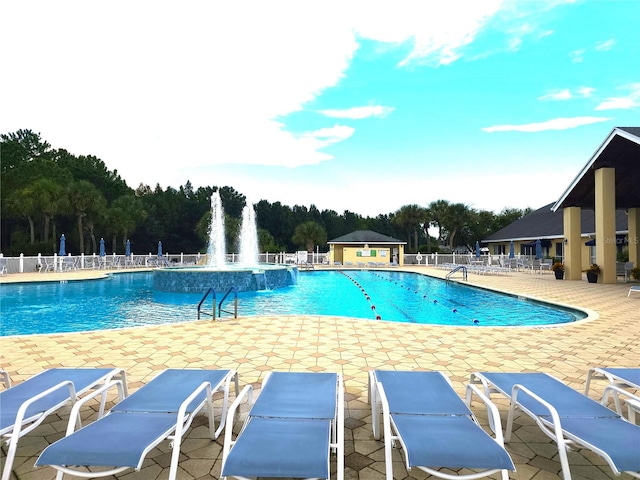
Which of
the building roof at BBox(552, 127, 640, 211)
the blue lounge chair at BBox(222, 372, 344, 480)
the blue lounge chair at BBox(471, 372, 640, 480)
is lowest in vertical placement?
the blue lounge chair at BBox(471, 372, 640, 480)

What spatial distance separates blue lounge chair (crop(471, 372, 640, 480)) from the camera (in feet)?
7.93

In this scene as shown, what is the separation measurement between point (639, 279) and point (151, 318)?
21.5 metres

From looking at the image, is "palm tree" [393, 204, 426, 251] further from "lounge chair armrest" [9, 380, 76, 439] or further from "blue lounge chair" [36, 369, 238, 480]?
"lounge chair armrest" [9, 380, 76, 439]

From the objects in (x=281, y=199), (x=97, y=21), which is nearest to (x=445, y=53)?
(x=97, y=21)

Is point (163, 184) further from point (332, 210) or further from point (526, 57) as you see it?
point (526, 57)

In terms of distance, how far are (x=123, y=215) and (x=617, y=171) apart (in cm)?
4165

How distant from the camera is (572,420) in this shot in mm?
2877

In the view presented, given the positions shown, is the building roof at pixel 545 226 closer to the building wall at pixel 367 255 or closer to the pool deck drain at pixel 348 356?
the building wall at pixel 367 255

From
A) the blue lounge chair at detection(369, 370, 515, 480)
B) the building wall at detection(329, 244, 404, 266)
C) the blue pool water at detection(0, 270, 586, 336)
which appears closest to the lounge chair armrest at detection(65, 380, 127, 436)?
the blue lounge chair at detection(369, 370, 515, 480)

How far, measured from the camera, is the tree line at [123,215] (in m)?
34.4

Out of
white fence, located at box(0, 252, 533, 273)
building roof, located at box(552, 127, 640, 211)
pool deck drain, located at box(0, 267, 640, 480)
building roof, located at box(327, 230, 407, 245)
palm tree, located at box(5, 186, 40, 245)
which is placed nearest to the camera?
pool deck drain, located at box(0, 267, 640, 480)

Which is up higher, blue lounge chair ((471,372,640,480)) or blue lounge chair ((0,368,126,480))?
blue lounge chair ((0,368,126,480))

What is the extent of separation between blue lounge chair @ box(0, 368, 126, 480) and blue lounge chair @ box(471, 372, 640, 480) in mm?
3788

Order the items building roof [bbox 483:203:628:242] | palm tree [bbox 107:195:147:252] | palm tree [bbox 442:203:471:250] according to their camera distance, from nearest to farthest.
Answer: building roof [bbox 483:203:628:242], palm tree [bbox 107:195:147:252], palm tree [bbox 442:203:471:250]
